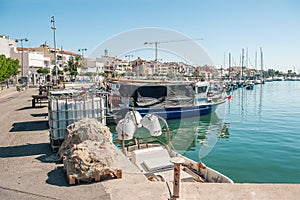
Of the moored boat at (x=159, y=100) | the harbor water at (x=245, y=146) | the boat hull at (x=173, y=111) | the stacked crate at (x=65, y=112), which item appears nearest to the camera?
the stacked crate at (x=65, y=112)

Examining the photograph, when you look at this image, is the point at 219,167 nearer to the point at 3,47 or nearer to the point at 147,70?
the point at 147,70

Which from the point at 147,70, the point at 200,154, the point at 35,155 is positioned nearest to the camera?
the point at 35,155

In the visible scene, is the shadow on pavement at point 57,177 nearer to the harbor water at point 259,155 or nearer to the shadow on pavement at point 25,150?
the shadow on pavement at point 25,150

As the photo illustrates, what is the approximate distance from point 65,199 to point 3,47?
214ft

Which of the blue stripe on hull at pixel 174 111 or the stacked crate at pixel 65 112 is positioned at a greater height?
the stacked crate at pixel 65 112

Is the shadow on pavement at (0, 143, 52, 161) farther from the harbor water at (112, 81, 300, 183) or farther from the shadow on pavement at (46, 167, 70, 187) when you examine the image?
the harbor water at (112, 81, 300, 183)

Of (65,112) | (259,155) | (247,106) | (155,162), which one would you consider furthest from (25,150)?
(247,106)

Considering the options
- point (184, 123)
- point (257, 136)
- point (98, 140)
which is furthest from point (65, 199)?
point (184, 123)

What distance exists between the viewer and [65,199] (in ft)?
15.3

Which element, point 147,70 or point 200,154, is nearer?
point 200,154

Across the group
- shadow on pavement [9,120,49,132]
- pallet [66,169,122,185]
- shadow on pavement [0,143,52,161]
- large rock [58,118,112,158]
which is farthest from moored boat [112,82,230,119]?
pallet [66,169,122,185]

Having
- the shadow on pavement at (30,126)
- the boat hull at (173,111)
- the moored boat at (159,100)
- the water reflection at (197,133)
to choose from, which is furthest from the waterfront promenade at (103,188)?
the boat hull at (173,111)

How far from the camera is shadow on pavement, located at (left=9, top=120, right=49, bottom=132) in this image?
10.7 m

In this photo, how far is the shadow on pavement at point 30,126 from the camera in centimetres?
1068
